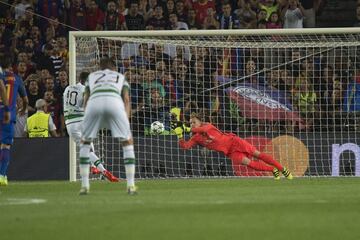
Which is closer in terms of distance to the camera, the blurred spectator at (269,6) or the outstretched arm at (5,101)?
the outstretched arm at (5,101)

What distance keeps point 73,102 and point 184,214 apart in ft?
27.1

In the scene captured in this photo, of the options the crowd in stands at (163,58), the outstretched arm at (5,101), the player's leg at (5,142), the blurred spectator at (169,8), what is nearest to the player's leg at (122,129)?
the outstretched arm at (5,101)

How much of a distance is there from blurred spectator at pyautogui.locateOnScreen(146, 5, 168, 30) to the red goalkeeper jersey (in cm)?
555

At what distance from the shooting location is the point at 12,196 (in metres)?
14.8

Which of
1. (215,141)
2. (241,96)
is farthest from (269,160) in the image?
(241,96)

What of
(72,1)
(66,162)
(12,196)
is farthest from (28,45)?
(12,196)

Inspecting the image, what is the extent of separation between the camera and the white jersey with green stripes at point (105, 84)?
14.0m

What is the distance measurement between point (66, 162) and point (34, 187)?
191 inches

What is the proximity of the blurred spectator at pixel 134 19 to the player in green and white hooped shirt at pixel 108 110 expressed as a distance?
11.7m

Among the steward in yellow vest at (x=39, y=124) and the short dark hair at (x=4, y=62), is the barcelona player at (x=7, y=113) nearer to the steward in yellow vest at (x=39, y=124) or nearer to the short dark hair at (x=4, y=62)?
the short dark hair at (x=4, y=62)

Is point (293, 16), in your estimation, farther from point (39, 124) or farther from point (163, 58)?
point (39, 124)

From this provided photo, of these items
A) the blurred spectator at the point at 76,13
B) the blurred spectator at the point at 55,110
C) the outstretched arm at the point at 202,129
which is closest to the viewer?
the outstretched arm at the point at 202,129

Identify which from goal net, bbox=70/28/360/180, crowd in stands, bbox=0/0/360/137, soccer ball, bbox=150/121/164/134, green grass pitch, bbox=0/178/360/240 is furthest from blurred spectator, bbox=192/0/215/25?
green grass pitch, bbox=0/178/360/240

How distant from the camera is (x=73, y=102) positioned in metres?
19.3
